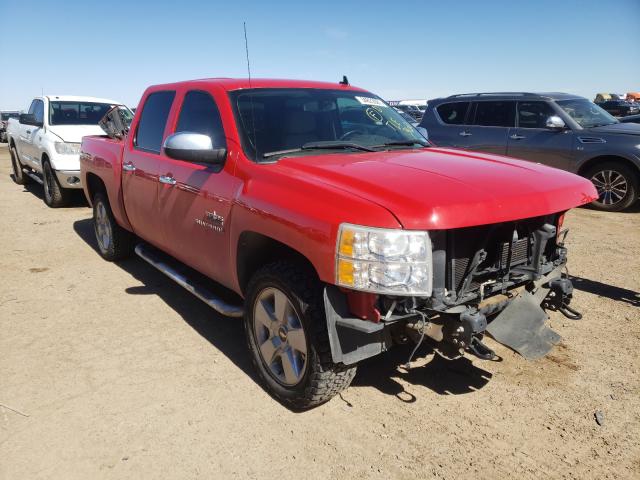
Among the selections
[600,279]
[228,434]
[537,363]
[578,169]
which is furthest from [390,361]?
[578,169]

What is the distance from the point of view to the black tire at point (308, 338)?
2.56m

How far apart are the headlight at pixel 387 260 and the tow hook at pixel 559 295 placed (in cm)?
112

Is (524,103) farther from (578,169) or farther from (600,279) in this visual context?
(600,279)

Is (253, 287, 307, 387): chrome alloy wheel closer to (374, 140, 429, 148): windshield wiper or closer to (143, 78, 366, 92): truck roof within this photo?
(374, 140, 429, 148): windshield wiper

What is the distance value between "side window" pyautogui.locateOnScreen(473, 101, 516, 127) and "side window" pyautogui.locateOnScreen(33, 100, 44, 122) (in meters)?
8.06

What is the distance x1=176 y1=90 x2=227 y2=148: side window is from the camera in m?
3.37

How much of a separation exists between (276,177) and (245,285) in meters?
0.79

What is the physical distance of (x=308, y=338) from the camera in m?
2.60

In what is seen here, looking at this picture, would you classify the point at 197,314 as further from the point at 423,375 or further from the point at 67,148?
the point at 67,148

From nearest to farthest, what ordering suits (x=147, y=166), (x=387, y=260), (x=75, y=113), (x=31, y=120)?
→ (x=387, y=260) < (x=147, y=166) < (x=31, y=120) < (x=75, y=113)

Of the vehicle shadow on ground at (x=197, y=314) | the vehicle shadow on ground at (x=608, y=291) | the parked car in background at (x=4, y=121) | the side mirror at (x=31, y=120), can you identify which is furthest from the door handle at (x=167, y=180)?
the parked car in background at (x=4, y=121)

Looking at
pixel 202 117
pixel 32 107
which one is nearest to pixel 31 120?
pixel 32 107

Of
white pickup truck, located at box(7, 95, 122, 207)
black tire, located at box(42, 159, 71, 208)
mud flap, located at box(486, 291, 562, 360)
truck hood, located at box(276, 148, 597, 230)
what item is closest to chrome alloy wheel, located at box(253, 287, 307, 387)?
truck hood, located at box(276, 148, 597, 230)

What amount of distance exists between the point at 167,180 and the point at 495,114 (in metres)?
7.08
